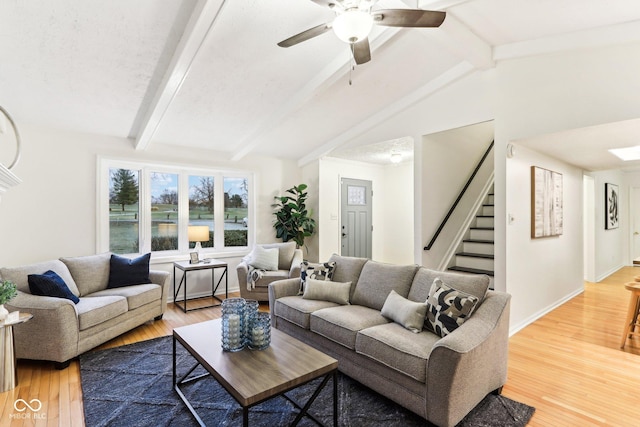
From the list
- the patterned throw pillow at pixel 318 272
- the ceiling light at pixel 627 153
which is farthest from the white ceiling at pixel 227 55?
the patterned throw pillow at pixel 318 272

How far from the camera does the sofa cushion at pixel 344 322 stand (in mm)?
2453

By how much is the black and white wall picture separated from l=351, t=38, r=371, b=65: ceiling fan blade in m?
6.66

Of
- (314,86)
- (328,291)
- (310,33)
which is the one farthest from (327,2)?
(328,291)

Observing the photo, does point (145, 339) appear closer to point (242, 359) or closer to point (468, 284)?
point (242, 359)

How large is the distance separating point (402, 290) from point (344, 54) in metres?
2.31

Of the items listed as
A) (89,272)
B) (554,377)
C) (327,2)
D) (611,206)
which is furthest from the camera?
(611,206)

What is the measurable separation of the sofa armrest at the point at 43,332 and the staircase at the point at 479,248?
439cm

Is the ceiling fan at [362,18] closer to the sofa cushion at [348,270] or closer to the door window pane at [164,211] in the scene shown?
the sofa cushion at [348,270]

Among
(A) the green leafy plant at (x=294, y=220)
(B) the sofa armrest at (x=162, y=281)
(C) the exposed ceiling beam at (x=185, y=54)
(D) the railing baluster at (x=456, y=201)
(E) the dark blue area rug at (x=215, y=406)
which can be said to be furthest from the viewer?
(A) the green leafy plant at (x=294, y=220)

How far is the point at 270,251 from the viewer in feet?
15.8

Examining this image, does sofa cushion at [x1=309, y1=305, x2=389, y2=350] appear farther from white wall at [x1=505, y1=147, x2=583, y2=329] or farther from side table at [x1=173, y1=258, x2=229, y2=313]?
side table at [x1=173, y1=258, x2=229, y2=313]

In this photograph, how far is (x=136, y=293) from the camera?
3551mm

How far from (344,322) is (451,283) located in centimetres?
87

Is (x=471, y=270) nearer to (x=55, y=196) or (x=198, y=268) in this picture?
(x=198, y=268)
